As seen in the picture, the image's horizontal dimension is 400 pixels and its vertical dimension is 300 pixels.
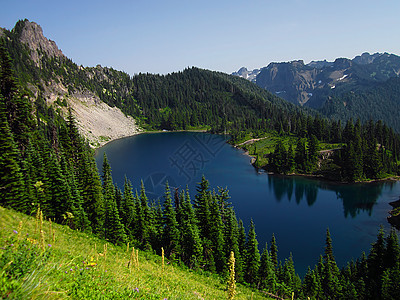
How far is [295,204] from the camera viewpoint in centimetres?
7556

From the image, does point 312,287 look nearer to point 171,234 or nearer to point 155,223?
point 171,234

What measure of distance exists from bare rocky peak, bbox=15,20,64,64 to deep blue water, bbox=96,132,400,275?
357 ft

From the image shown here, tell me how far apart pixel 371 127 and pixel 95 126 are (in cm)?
16817

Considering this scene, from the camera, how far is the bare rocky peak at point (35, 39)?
182 metres

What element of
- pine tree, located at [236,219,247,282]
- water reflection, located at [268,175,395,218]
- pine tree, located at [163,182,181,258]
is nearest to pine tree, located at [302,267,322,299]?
pine tree, located at [236,219,247,282]

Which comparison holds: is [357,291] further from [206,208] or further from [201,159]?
[201,159]

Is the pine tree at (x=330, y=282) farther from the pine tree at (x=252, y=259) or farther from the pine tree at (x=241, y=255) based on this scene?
the pine tree at (x=241, y=255)

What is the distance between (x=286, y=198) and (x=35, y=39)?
206424 millimetres

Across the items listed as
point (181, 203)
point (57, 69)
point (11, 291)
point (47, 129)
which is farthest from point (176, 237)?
point (57, 69)

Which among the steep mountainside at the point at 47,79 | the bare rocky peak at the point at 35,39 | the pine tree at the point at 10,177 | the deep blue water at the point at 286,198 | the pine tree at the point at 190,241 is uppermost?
the bare rocky peak at the point at 35,39

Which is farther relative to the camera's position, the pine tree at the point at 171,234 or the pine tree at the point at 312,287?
the pine tree at the point at 171,234

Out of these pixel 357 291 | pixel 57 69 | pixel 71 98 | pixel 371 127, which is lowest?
pixel 357 291

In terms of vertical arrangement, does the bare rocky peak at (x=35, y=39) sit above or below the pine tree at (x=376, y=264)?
above

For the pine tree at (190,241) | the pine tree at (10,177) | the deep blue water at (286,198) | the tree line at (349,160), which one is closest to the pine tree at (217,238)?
the pine tree at (190,241)
